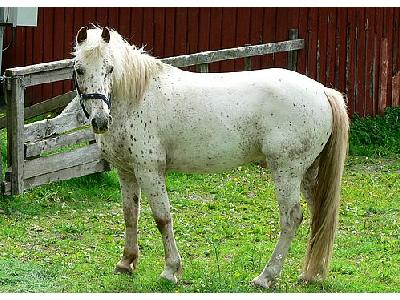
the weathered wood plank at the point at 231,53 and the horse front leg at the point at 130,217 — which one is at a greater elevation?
the weathered wood plank at the point at 231,53

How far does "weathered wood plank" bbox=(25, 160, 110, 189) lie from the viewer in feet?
30.9

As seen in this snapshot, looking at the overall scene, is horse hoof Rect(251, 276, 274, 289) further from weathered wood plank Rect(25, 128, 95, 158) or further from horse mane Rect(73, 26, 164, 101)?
weathered wood plank Rect(25, 128, 95, 158)

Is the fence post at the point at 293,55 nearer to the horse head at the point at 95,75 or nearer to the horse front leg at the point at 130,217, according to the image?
the horse front leg at the point at 130,217

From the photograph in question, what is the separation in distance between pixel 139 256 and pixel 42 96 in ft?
24.1

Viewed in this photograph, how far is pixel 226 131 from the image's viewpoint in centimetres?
689

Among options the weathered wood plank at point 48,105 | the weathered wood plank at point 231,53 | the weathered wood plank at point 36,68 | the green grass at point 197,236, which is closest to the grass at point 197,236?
the green grass at point 197,236

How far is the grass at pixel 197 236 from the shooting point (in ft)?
23.2

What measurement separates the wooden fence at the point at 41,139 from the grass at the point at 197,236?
16cm

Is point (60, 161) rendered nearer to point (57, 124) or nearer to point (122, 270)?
point (57, 124)

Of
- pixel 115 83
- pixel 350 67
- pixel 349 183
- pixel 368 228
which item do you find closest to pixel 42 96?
pixel 350 67

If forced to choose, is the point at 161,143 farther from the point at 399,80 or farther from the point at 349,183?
the point at 399,80

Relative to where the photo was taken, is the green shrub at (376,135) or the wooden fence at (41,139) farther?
the green shrub at (376,135)

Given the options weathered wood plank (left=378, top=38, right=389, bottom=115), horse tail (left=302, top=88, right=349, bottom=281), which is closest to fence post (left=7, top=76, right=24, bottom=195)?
horse tail (left=302, top=88, right=349, bottom=281)

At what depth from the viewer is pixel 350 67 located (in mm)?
13594
